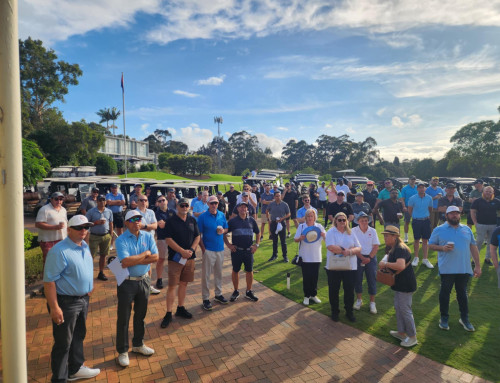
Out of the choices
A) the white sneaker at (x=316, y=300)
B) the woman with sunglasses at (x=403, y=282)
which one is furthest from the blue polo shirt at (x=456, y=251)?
the white sneaker at (x=316, y=300)

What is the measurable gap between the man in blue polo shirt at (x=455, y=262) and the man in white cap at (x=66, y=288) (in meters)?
5.15

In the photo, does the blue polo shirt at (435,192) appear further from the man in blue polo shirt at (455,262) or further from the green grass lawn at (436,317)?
the man in blue polo shirt at (455,262)

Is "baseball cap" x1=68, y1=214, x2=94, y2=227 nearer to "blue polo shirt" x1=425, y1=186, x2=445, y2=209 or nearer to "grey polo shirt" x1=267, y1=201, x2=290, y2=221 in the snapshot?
"grey polo shirt" x1=267, y1=201, x2=290, y2=221

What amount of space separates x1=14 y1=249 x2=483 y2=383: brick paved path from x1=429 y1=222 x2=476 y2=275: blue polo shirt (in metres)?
1.56

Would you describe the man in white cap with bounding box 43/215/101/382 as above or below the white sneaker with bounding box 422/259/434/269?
above

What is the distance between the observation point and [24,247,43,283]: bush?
22.0 ft

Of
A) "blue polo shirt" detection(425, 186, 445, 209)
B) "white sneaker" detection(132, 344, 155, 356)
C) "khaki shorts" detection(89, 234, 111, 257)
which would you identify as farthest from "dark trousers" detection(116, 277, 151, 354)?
"blue polo shirt" detection(425, 186, 445, 209)

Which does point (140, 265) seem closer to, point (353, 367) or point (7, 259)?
point (7, 259)

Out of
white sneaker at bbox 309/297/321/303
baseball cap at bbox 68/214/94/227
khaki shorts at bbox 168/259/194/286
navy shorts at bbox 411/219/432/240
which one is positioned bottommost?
white sneaker at bbox 309/297/321/303

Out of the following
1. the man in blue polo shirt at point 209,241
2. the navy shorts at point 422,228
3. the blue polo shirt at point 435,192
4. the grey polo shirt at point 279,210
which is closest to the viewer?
the man in blue polo shirt at point 209,241

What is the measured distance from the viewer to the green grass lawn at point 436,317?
4.37 metres

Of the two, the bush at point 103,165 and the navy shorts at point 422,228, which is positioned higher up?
the bush at point 103,165

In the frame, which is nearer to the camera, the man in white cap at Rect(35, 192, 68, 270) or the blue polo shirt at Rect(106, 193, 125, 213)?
the man in white cap at Rect(35, 192, 68, 270)

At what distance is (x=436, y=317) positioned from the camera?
553 cm
